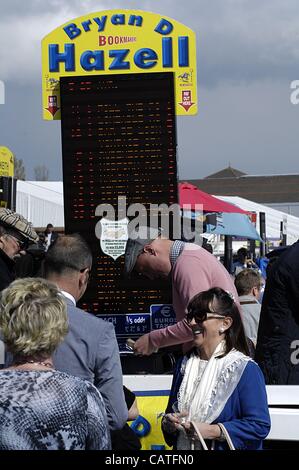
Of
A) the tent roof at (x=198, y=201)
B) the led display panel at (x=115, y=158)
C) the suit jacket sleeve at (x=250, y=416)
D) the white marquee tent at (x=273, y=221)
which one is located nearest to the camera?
the suit jacket sleeve at (x=250, y=416)

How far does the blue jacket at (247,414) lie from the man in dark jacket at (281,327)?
1051mm

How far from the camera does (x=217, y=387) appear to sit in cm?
343

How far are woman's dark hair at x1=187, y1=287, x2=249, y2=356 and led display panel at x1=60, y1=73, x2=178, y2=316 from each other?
10.5 feet

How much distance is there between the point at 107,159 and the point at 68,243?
10.9ft

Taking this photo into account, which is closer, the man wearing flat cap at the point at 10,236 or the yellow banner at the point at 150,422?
the yellow banner at the point at 150,422

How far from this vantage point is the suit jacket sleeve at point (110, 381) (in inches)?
138

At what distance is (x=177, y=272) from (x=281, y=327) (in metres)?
0.69

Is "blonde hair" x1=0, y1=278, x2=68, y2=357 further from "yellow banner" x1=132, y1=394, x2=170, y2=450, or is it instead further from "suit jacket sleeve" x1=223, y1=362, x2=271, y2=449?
"yellow banner" x1=132, y1=394, x2=170, y2=450

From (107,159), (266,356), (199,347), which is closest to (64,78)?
(107,159)

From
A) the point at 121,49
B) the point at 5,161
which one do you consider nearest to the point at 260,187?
the point at 5,161

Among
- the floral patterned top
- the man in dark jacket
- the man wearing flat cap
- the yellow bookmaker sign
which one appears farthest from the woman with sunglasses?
the yellow bookmaker sign

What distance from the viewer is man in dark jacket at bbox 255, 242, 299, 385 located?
Answer: 14.7ft

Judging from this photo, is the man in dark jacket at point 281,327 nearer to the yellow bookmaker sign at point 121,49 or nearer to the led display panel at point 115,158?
the led display panel at point 115,158

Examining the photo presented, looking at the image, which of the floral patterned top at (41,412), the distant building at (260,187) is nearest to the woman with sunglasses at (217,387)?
the floral patterned top at (41,412)
